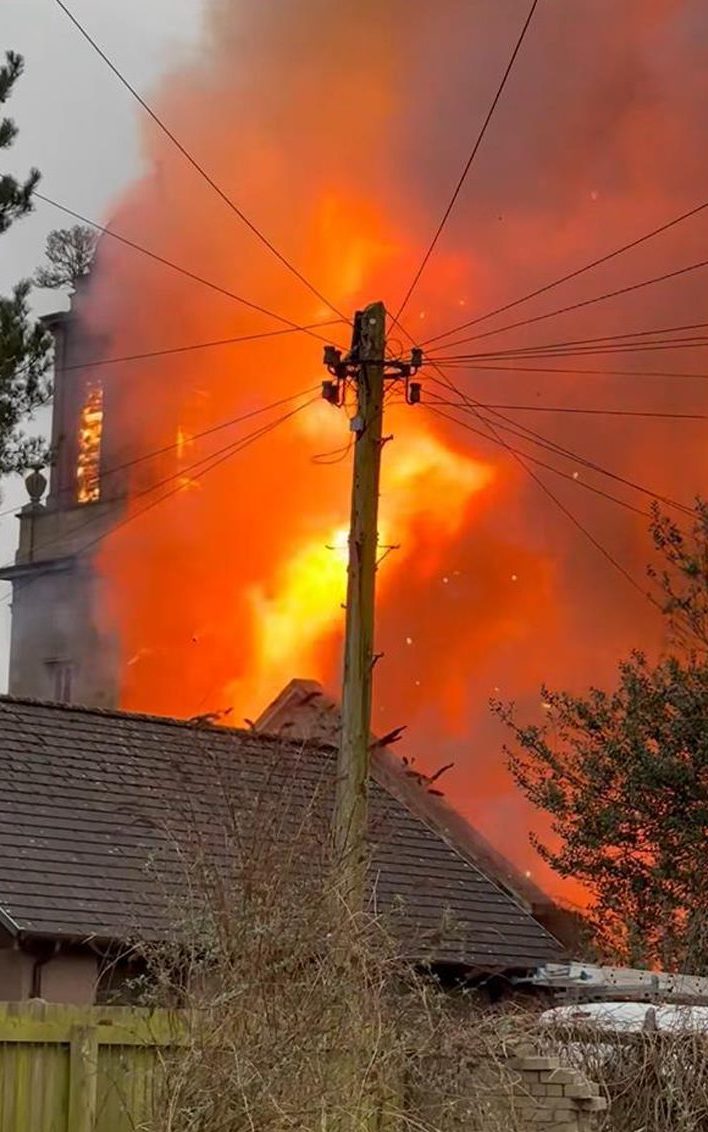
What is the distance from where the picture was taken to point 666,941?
1841 cm

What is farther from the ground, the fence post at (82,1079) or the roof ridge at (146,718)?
the roof ridge at (146,718)

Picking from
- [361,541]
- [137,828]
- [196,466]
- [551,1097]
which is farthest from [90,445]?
[551,1097]

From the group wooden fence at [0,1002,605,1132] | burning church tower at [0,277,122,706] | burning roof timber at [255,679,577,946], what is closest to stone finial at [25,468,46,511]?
burning church tower at [0,277,122,706]

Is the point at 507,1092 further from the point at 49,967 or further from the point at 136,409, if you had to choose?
the point at 136,409

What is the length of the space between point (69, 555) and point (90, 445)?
5.95 ft

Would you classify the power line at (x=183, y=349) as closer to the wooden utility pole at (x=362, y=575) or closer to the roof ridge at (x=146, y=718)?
the roof ridge at (x=146, y=718)

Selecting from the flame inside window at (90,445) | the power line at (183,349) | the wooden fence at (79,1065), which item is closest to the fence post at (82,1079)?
the wooden fence at (79,1065)

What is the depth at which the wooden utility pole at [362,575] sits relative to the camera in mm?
13672

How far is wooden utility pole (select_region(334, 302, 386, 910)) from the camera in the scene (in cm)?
1367

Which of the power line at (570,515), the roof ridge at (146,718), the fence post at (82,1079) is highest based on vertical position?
the power line at (570,515)

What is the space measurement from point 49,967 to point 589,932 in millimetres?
6308

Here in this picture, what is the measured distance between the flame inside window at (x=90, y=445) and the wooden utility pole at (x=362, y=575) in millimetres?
15366

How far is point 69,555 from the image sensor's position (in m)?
30.3

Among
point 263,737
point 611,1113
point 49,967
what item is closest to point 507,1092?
point 611,1113
